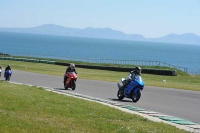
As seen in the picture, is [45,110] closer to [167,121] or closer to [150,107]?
[167,121]

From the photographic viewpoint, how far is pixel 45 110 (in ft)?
37.1

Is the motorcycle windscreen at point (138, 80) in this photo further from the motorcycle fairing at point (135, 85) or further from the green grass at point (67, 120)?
the green grass at point (67, 120)

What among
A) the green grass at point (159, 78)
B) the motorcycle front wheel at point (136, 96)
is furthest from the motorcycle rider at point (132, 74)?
the green grass at point (159, 78)

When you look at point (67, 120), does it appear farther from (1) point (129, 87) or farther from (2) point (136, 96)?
(1) point (129, 87)

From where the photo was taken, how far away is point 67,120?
392 inches

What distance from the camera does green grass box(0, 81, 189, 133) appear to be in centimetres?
889

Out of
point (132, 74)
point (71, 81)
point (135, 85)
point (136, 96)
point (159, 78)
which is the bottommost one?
point (159, 78)

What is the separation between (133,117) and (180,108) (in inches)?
186

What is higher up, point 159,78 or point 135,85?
point 135,85

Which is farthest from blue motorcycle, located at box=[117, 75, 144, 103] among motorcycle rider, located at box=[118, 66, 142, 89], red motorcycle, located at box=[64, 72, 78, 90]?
red motorcycle, located at box=[64, 72, 78, 90]

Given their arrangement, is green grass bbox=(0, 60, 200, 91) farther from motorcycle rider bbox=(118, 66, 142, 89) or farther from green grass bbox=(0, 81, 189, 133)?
green grass bbox=(0, 81, 189, 133)

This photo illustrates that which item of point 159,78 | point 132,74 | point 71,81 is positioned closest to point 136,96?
point 132,74

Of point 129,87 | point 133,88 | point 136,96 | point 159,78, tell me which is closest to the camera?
point 136,96

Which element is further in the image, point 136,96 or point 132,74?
point 132,74
